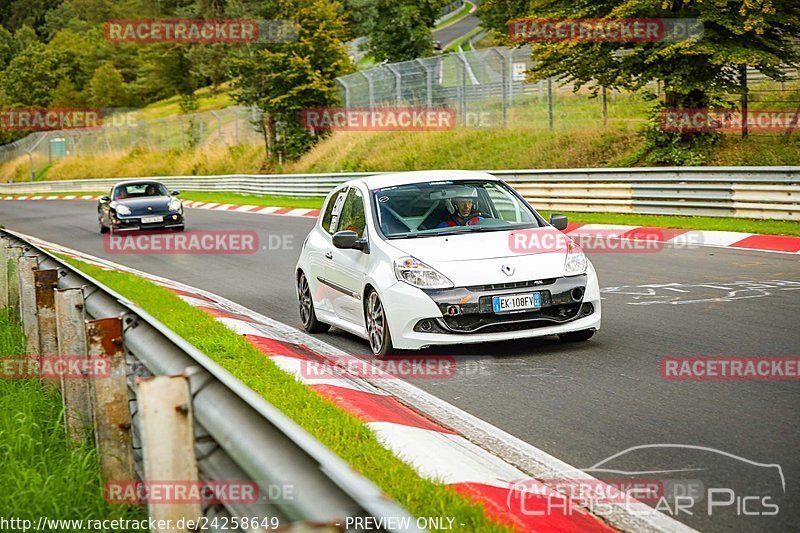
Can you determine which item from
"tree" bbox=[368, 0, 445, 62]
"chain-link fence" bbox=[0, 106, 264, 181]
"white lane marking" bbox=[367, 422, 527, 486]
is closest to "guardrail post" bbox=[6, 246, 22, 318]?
"white lane marking" bbox=[367, 422, 527, 486]

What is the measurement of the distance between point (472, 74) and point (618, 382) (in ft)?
81.5

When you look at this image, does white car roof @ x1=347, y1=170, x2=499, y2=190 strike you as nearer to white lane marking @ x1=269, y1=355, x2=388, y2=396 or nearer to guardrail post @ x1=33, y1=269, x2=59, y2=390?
white lane marking @ x1=269, y1=355, x2=388, y2=396

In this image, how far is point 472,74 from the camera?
31.4 metres

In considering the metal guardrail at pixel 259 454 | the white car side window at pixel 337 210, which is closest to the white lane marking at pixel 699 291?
the white car side window at pixel 337 210

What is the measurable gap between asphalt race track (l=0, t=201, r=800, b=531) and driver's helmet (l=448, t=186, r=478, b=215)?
134 cm

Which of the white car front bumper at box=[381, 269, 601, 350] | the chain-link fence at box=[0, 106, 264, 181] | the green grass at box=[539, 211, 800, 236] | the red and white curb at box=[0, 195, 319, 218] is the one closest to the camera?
the white car front bumper at box=[381, 269, 601, 350]

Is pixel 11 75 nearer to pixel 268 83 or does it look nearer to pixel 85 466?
pixel 268 83

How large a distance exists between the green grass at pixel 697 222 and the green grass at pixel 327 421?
10.0 metres

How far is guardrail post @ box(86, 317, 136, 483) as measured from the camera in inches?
171

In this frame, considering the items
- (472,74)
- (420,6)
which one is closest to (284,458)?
(472,74)

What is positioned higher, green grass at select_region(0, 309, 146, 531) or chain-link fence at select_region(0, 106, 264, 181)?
chain-link fence at select_region(0, 106, 264, 181)

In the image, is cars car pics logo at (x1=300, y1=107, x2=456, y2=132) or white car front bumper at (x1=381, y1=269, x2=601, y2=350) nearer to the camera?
white car front bumper at (x1=381, y1=269, x2=601, y2=350)

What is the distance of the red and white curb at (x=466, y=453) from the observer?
468 cm

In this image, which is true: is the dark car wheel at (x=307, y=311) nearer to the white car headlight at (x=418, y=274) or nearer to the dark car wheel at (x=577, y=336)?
the white car headlight at (x=418, y=274)
